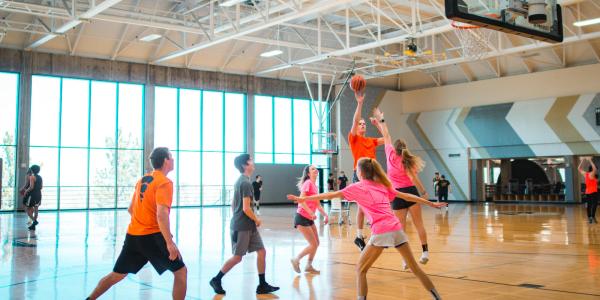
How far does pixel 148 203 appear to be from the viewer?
510 cm

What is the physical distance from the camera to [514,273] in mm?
7555

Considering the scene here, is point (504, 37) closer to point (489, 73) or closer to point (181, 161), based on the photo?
point (489, 73)

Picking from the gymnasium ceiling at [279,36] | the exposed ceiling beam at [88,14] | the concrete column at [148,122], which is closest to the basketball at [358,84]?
the gymnasium ceiling at [279,36]

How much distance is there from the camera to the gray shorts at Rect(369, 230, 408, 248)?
529 centimetres

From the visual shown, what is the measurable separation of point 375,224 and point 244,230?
5.88ft

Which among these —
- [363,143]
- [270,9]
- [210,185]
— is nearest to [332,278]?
[363,143]

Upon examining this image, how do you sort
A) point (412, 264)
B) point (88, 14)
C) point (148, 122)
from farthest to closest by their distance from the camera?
point (148, 122), point (88, 14), point (412, 264)

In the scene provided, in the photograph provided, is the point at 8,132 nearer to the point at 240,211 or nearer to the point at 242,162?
the point at 242,162

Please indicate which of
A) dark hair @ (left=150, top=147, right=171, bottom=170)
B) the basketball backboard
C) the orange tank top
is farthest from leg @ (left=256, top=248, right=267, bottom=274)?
the orange tank top

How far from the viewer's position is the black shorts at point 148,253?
509cm

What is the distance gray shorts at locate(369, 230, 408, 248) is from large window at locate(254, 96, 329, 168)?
26.8 metres

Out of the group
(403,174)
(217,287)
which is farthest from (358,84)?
(217,287)

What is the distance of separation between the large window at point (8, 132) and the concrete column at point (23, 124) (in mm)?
257

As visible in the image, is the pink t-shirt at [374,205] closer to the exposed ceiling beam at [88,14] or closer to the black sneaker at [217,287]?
the black sneaker at [217,287]
